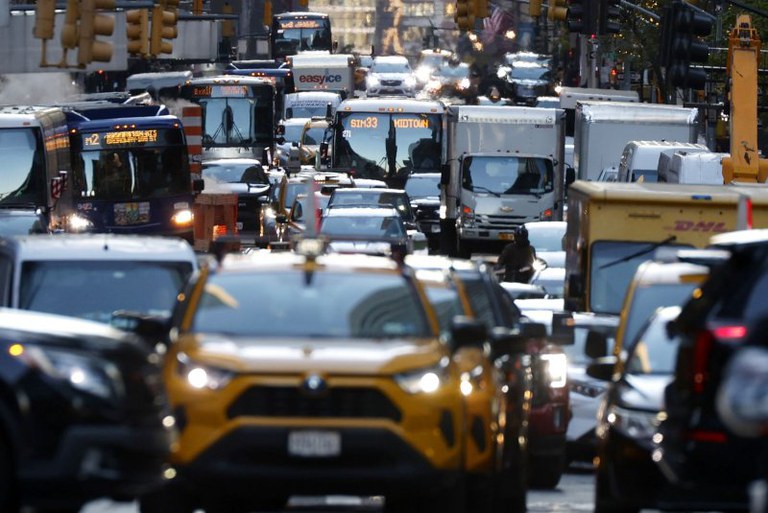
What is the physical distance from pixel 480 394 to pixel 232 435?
1789mm

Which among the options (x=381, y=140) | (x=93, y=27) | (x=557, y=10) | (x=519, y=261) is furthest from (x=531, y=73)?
(x=519, y=261)

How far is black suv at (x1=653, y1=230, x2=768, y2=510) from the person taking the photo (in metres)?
9.45

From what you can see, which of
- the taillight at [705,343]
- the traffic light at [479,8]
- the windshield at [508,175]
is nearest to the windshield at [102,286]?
the taillight at [705,343]

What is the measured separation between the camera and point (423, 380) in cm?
1149

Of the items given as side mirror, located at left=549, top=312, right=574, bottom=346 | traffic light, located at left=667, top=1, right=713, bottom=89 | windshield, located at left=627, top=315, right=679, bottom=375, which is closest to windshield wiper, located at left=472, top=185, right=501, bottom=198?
traffic light, located at left=667, top=1, right=713, bottom=89

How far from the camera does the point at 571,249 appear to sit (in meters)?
23.2

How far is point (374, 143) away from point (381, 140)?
0.17 metres

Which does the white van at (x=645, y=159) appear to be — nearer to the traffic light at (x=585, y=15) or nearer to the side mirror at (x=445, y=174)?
the traffic light at (x=585, y=15)

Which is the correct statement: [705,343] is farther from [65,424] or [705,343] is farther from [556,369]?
[556,369]

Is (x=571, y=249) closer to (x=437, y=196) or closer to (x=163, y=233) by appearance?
(x=163, y=233)

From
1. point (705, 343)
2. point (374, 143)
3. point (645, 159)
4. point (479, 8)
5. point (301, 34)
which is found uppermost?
point (479, 8)

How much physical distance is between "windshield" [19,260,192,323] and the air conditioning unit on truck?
26548 mm

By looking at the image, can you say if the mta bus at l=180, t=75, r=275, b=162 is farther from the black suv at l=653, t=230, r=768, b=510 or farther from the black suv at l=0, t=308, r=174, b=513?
the black suv at l=653, t=230, r=768, b=510

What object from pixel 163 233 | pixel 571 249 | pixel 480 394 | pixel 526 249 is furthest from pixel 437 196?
pixel 480 394
